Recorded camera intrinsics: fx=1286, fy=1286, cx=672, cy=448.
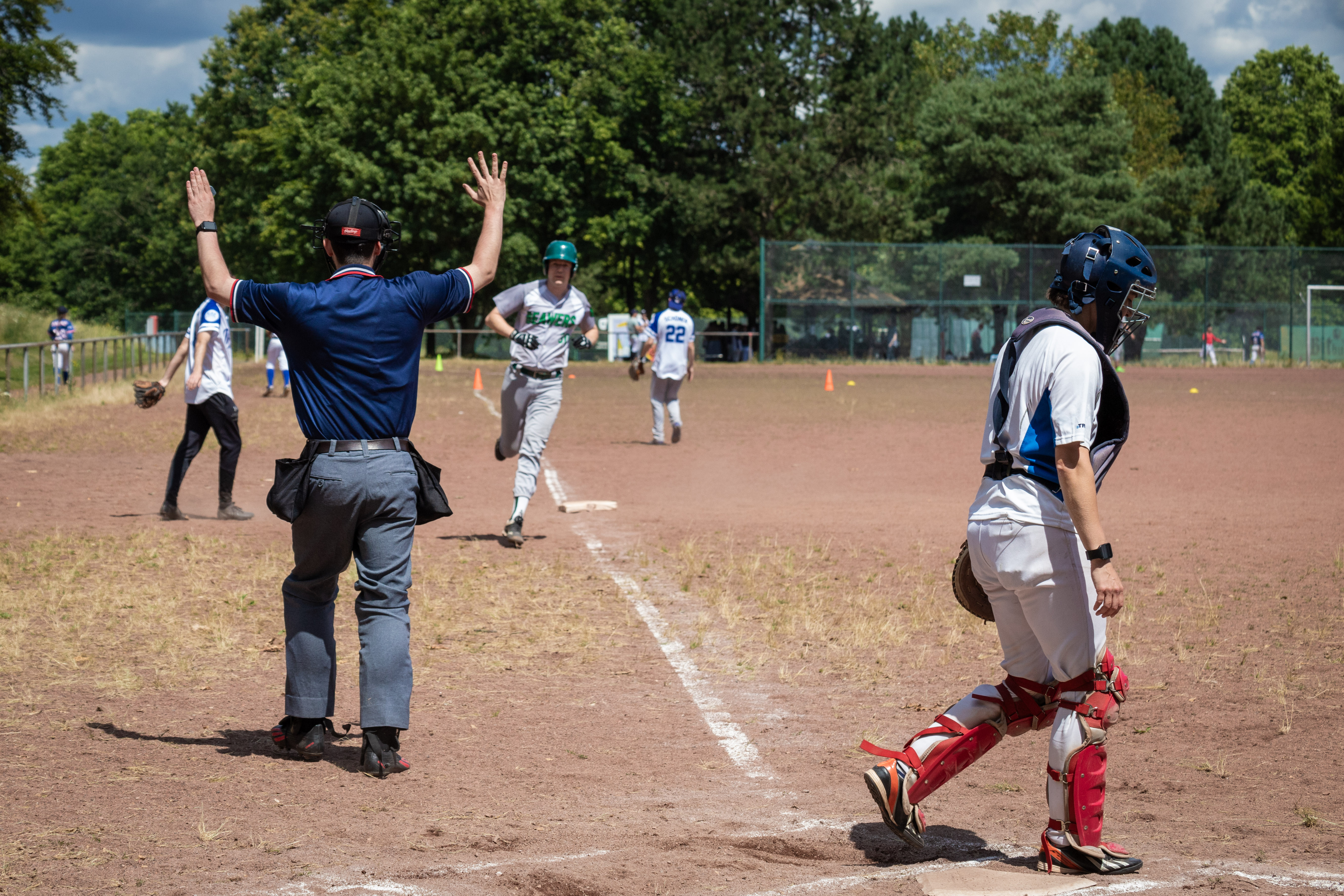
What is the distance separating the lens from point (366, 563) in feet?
16.0

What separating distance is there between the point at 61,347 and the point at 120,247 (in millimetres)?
61477

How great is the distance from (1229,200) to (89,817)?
67813 mm

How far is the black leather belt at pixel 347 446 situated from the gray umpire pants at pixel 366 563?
0.02 meters

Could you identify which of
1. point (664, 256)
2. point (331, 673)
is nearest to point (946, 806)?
point (331, 673)

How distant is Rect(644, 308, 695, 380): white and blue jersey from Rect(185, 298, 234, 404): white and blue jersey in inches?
309

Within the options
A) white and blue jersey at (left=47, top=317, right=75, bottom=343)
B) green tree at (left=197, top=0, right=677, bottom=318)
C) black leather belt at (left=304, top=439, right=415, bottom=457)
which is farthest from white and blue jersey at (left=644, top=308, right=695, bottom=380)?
green tree at (left=197, top=0, right=677, bottom=318)

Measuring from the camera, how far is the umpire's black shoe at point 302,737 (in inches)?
199

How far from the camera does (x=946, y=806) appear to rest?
15.3ft

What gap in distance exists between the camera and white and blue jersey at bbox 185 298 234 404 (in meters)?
10.6

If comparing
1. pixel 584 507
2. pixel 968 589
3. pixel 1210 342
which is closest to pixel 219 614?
pixel 584 507

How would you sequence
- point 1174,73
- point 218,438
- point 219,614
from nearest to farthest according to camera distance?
point 219,614
point 218,438
point 1174,73

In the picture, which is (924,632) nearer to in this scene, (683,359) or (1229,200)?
(683,359)

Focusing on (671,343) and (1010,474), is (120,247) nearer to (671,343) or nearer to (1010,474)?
(671,343)

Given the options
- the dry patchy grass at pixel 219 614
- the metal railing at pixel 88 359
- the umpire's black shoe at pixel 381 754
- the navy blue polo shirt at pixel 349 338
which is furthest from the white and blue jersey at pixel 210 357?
the metal railing at pixel 88 359
